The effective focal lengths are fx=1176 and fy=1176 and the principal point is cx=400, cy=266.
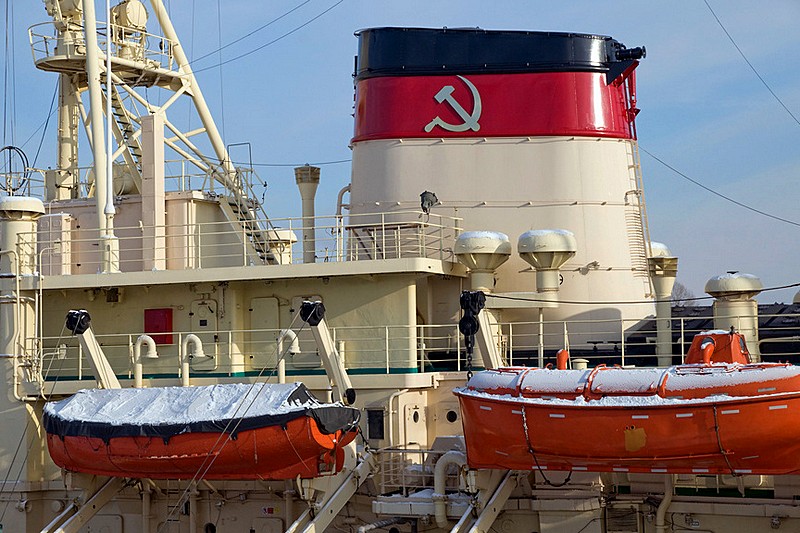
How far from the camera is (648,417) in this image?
14828 mm

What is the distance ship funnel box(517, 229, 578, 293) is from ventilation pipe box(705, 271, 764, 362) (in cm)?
225

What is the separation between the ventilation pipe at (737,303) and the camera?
17.7m

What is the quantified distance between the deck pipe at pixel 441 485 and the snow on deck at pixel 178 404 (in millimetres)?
2014

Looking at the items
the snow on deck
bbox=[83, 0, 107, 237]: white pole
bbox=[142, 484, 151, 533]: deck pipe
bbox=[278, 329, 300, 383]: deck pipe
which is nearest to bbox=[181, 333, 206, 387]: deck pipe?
the snow on deck

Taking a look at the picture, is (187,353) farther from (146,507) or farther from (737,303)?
(737,303)

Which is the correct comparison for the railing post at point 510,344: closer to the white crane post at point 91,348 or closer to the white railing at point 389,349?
the white railing at point 389,349

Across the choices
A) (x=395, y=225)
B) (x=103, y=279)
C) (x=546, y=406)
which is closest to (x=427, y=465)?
(x=546, y=406)

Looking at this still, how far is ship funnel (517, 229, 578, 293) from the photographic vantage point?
1833cm

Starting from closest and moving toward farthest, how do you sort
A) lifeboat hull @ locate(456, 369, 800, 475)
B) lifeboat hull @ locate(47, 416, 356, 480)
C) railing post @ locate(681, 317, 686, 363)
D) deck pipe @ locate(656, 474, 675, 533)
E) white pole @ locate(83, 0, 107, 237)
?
1. lifeboat hull @ locate(456, 369, 800, 475)
2. deck pipe @ locate(656, 474, 675, 533)
3. lifeboat hull @ locate(47, 416, 356, 480)
4. railing post @ locate(681, 317, 686, 363)
5. white pole @ locate(83, 0, 107, 237)

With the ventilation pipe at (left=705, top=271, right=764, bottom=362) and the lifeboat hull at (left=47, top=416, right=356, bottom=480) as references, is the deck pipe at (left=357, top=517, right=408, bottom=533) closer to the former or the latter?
the lifeboat hull at (left=47, top=416, right=356, bottom=480)

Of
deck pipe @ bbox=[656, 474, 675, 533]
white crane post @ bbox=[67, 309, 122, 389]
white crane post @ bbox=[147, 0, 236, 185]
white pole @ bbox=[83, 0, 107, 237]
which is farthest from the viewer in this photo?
white crane post @ bbox=[147, 0, 236, 185]

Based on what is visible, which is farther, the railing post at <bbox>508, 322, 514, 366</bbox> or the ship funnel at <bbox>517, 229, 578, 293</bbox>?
the railing post at <bbox>508, 322, 514, 366</bbox>

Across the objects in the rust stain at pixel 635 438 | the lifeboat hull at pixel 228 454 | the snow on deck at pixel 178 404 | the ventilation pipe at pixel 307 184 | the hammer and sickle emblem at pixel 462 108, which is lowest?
the lifeboat hull at pixel 228 454

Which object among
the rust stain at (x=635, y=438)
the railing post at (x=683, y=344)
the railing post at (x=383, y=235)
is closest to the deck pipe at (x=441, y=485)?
the rust stain at (x=635, y=438)
